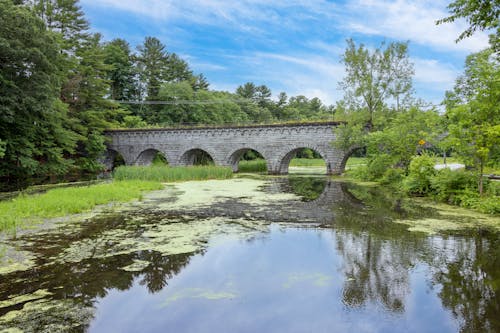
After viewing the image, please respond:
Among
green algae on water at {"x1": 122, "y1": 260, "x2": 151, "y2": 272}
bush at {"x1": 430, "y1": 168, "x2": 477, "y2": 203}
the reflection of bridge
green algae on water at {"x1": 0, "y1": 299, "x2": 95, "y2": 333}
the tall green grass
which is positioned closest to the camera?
green algae on water at {"x1": 0, "y1": 299, "x2": 95, "y2": 333}

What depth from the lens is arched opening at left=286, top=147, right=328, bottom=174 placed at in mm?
23594

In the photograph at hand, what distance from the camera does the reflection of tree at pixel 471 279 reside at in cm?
334

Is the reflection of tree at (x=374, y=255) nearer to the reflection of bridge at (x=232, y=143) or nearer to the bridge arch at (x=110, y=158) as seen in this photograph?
the reflection of bridge at (x=232, y=143)

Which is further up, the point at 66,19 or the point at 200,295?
the point at 66,19

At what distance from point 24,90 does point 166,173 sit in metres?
7.64

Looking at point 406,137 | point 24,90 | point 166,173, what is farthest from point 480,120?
point 24,90

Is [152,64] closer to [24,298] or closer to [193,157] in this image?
[193,157]

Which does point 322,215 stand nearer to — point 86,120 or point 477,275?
point 477,275

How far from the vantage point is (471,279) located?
427cm

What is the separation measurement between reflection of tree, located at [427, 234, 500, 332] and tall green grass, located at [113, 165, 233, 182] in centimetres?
1294

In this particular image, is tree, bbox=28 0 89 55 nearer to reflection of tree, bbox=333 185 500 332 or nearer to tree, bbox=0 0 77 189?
tree, bbox=0 0 77 189

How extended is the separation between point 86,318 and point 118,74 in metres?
39.7

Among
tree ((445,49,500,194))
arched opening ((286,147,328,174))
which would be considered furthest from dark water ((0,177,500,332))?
arched opening ((286,147,328,174))

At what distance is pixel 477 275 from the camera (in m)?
4.40
